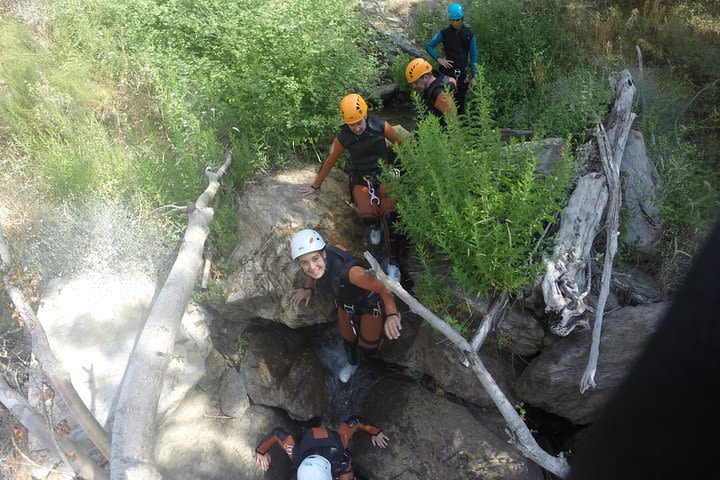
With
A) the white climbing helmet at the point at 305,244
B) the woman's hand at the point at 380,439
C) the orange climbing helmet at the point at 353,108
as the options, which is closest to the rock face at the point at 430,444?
the woman's hand at the point at 380,439

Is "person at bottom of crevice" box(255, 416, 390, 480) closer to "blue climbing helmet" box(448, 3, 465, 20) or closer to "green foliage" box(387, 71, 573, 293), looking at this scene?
"green foliage" box(387, 71, 573, 293)

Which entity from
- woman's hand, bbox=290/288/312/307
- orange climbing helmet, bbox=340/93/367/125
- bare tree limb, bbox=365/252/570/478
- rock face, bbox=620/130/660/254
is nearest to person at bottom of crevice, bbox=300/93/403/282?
orange climbing helmet, bbox=340/93/367/125

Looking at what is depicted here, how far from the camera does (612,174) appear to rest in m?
4.71

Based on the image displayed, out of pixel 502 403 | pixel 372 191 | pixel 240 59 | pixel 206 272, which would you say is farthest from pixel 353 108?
pixel 502 403

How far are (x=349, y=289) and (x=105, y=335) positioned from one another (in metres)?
2.62

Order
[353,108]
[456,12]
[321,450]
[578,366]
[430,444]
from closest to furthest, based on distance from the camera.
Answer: [578,366] → [321,450] → [430,444] → [353,108] → [456,12]

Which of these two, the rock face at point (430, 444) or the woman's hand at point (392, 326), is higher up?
the woman's hand at point (392, 326)

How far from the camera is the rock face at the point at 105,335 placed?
15.3ft

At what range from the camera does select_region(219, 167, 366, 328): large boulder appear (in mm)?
5117

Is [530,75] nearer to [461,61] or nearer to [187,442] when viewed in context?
[461,61]

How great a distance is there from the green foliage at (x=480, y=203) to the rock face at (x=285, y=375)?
2065 mm

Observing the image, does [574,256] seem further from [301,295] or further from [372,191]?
[301,295]

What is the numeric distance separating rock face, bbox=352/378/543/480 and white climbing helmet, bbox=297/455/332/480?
0.72m

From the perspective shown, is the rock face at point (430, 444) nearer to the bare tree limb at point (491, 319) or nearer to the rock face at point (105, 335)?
the bare tree limb at point (491, 319)
